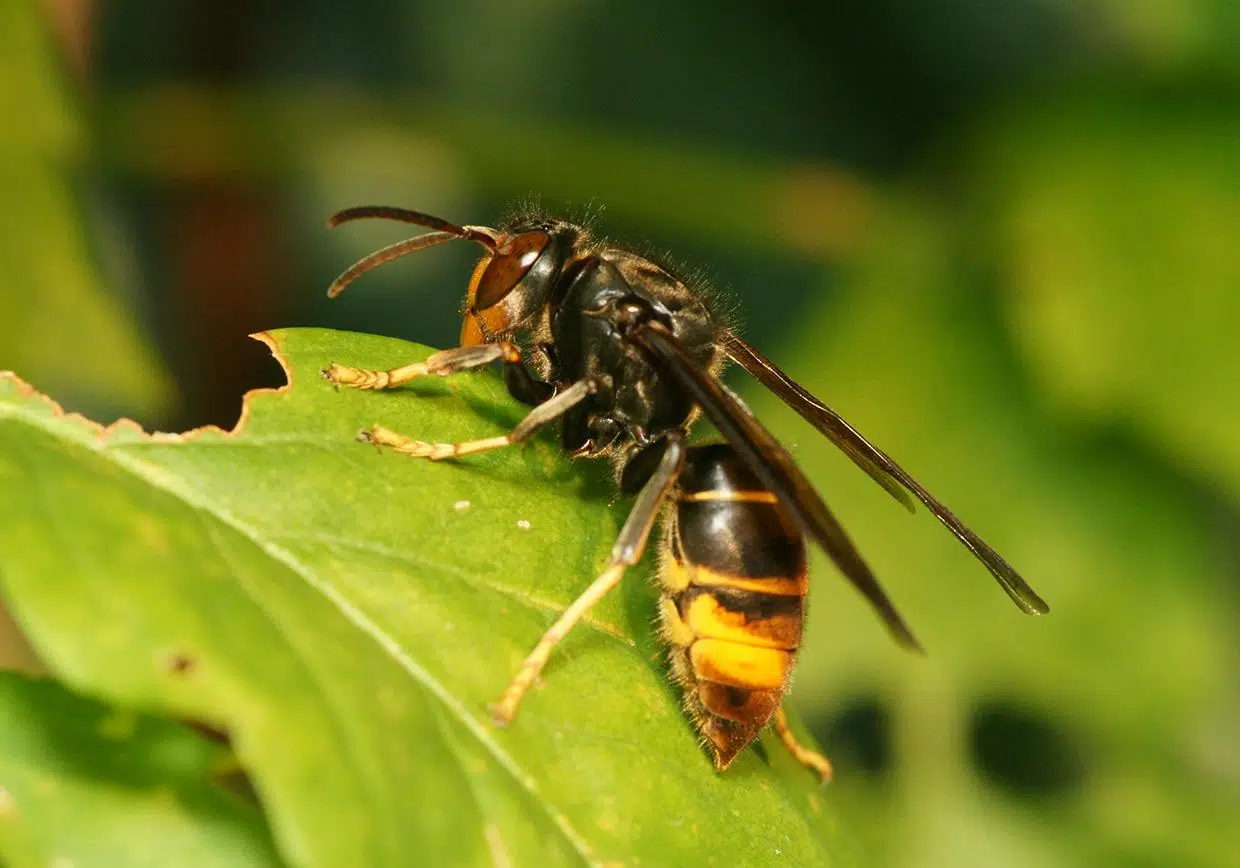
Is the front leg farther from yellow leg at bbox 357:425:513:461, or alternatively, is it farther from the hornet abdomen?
the hornet abdomen

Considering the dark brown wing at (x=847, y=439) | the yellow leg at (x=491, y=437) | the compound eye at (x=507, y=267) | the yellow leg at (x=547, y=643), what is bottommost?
the yellow leg at (x=547, y=643)

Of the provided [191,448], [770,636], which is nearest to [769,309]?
[770,636]

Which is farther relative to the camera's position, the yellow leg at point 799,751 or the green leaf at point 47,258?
the green leaf at point 47,258

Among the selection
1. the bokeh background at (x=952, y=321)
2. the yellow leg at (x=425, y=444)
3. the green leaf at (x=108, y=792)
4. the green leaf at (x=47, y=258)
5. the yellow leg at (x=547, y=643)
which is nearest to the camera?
the green leaf at (x=108, y=792)

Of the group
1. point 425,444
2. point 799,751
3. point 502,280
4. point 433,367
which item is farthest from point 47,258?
point 799,751

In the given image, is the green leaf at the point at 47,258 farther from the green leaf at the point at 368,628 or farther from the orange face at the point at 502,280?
the green leaf at the point at 368,628

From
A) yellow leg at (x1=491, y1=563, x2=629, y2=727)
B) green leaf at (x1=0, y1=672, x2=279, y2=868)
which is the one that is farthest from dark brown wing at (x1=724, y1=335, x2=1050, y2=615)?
green leaf at (x1=0, y1=672, x2=279, y2=868)

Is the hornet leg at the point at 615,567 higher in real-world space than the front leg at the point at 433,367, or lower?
lower

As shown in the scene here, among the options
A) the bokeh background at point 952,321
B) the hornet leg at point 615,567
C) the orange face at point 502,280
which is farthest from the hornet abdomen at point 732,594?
the bokeh background at point 952,321
